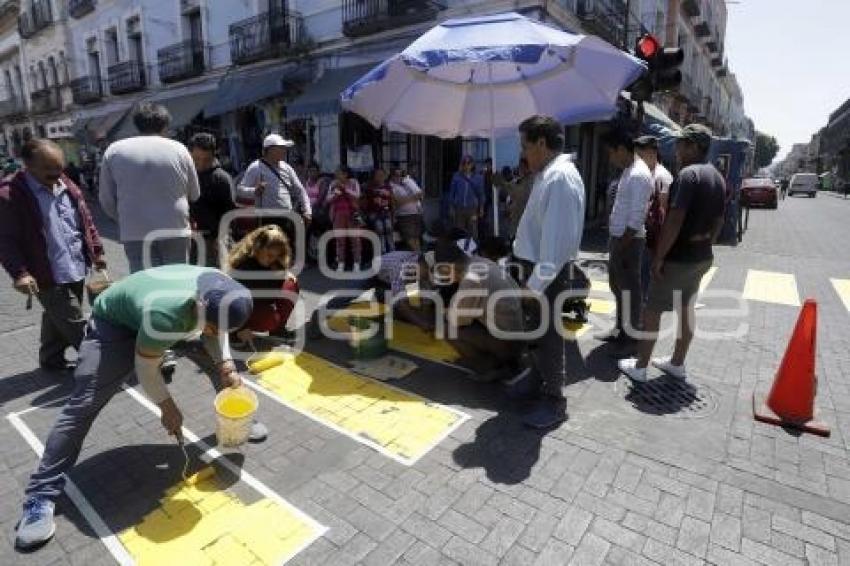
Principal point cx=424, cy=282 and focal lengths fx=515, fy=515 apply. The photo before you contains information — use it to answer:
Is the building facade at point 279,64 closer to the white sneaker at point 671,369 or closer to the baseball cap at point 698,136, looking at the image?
the baseball cap at point 698,136

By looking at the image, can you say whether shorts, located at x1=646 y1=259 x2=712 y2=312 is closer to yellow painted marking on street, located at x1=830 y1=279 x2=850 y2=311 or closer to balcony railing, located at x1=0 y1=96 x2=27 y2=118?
yellow painted marking on street, located at x1=830 y1=279 x2=850 y2=311

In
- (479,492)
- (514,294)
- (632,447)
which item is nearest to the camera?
(479,492)

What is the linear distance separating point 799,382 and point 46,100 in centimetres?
3387

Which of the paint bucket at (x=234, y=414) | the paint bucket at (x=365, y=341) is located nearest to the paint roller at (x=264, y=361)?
the paint bucket at (x=365, y=341)

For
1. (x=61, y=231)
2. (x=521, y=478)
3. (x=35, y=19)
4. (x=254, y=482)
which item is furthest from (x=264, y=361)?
(x=35, y=19)

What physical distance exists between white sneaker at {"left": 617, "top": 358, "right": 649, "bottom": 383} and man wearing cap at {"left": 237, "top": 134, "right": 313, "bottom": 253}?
3796 millimetres

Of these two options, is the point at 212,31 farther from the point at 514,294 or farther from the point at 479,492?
the point at 479,492

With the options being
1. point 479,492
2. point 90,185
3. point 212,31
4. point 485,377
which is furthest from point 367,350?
point 90,185

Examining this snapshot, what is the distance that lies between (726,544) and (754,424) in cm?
140

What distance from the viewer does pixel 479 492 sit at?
2.84 metres

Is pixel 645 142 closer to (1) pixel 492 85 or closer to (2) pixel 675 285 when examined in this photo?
(2) pixel 675 285

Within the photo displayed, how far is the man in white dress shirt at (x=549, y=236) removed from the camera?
10.5ft

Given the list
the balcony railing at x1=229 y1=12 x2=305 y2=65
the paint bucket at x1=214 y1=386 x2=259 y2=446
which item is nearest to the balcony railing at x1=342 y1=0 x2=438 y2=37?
the balcony railing at x1=229 y1=12 x2=305 y2=65

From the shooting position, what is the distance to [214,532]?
255cm
